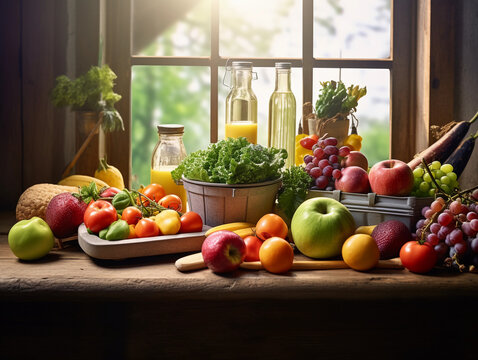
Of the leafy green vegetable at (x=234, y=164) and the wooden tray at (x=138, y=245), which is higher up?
the leafy green vegetable at (x=234, y=164)

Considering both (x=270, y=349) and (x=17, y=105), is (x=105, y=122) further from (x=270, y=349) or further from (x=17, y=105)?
(x=270, y=349)

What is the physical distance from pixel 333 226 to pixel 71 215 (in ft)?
2.06

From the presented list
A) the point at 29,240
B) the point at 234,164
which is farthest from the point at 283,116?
the point at 29,240

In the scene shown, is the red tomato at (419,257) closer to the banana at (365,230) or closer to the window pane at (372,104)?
the banana at (365,230)

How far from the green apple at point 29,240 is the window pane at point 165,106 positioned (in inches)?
32.1

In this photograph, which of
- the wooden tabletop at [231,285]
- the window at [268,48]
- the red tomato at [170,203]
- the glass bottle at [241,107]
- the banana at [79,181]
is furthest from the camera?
the window at [268,48]

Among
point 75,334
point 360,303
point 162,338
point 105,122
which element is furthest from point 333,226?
point 105,122

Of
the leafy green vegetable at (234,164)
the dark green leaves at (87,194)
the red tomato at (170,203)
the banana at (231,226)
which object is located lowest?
the banana at (231,226)

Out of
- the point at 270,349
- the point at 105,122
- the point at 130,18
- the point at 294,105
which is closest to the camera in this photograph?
the point at 270,349

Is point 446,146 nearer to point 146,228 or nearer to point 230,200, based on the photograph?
point 230,200

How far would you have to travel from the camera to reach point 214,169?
1.37m

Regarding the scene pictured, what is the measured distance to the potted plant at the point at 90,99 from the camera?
1.78 m

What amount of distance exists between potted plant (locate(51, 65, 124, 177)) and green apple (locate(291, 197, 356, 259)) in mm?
785

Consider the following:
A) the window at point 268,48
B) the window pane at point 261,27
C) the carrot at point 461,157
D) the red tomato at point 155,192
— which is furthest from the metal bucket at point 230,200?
the window pane at point 261,27
